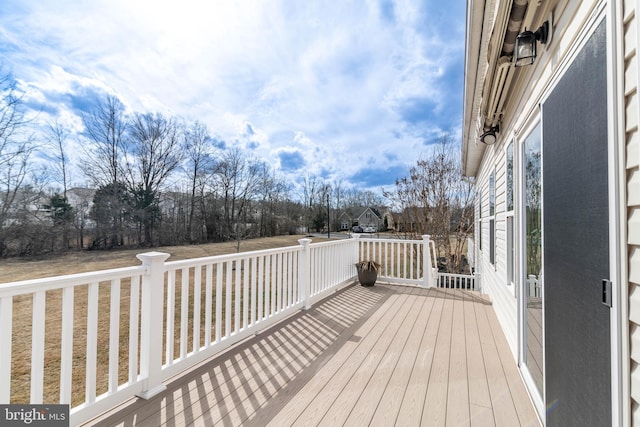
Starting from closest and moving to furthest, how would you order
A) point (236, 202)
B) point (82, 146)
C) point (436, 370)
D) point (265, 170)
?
point (436, 370), point (82, 146), point (236, 202), point (265, 170)

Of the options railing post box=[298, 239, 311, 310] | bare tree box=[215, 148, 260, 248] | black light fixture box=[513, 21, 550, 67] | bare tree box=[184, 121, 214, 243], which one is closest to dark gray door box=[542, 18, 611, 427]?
black light fixture box=[513, 21, 550, 67]

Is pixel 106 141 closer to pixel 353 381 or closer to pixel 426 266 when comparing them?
pixel 426 266

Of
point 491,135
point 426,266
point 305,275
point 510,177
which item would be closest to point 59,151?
point 305,275

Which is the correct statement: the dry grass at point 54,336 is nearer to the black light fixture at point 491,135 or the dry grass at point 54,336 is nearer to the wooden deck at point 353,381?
the wooden deck at point 353,381

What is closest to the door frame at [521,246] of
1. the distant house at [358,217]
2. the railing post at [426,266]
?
the railing post at [426,266]

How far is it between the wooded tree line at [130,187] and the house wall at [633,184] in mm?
12816

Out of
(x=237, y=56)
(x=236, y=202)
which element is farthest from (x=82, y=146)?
(x=237, y=56)

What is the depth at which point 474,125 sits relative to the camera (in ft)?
13.6

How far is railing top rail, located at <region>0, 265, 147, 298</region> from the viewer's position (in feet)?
4.76

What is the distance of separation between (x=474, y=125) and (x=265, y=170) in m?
19.5

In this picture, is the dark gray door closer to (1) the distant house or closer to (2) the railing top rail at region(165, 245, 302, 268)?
(2) the railing top rail at region(165, 245, 302, 268)

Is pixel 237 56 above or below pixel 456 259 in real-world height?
above

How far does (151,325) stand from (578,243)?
2618 mm

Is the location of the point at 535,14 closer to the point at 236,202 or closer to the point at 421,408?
the point at 421,408
